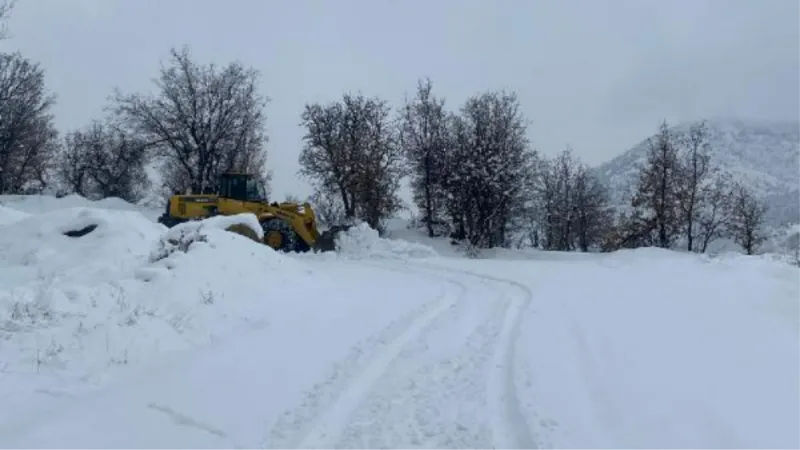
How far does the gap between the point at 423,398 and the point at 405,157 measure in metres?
40.7

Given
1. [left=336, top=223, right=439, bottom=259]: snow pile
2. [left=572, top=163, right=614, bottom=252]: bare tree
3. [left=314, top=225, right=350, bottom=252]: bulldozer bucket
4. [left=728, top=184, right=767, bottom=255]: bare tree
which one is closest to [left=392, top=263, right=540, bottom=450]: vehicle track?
[left=336, top=223, right=439, bottom=259]: snow pile

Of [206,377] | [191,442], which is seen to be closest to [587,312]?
[206,377]

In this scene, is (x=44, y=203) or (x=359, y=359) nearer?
(x=359, y=359)

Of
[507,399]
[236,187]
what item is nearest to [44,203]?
[236,187]

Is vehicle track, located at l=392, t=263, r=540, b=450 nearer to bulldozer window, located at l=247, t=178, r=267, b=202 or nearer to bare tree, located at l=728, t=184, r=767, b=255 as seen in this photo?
bulldozer window, located at l=247, t=178, r=267, b=202

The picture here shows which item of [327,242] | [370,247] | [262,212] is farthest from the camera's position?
[370,247]

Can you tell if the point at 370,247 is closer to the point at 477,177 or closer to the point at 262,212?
the point at 262,212

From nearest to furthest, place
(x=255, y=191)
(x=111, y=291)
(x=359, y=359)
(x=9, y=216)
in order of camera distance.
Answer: (x=359, y=359) < (x=111, y=291) < (x=9, y=216) < (x=255, y=191)

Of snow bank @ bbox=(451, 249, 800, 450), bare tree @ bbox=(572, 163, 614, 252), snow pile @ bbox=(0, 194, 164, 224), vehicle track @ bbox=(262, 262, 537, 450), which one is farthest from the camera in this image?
bare tree @ bbox=(572, 163, 614, 252)

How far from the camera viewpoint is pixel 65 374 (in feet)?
19.7

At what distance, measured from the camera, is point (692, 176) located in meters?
47.2

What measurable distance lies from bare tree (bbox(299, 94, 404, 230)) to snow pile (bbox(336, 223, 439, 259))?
1625 cm

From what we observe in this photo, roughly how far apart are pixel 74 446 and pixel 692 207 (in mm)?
47402

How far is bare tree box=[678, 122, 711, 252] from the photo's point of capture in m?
45.4
